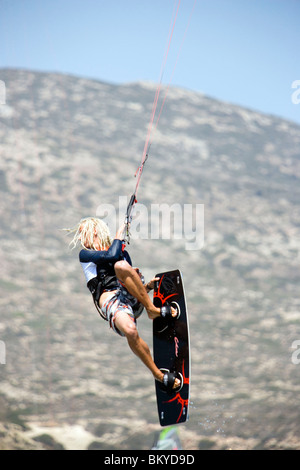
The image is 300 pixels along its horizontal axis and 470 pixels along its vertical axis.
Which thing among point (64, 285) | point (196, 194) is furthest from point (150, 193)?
point (64, 285)

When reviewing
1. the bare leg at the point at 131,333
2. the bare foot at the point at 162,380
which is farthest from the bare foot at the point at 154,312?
the bare foot at the point at 162,380

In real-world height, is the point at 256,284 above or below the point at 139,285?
above

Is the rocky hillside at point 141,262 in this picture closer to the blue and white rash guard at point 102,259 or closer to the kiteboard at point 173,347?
the kiteboard at point 173,347

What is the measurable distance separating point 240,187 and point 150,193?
24.4m

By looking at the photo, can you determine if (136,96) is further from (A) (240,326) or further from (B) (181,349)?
(B) (181,349)

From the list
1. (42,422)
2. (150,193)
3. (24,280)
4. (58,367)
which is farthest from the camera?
(150,193)

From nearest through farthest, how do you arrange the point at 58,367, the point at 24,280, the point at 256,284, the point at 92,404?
the point at 92,404 → the point at 58,367 → the point at 24,280 → the point at 256,284

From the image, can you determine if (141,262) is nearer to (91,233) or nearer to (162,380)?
(162,380)

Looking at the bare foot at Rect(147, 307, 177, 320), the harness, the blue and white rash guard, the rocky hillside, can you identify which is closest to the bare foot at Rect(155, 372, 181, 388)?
the bare foot at Rect(147, 307, 177, 320)

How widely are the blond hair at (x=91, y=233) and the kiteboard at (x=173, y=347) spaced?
3.86 ft

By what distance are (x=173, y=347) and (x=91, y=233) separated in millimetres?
2292

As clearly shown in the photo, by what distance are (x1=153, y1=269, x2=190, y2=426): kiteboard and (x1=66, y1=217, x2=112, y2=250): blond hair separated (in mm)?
1178

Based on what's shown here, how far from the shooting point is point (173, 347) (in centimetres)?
854

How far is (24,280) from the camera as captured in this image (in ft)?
257
